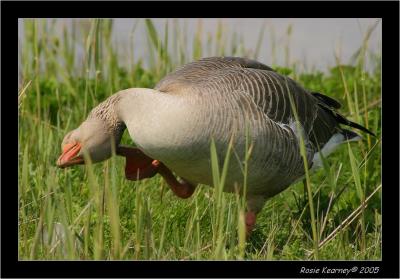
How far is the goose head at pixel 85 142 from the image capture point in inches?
202

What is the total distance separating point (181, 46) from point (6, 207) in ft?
9.83

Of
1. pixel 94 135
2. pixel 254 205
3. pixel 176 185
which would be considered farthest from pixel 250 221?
pixel 94 135

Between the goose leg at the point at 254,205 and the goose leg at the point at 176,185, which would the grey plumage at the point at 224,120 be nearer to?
the goose leg at the point at 254,205

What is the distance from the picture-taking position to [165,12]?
5.29 metres

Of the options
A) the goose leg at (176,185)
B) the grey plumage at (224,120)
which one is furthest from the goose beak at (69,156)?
the goose leg at (176,185)

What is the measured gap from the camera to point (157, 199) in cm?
608

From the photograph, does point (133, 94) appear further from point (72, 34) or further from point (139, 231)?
point (72, 34)

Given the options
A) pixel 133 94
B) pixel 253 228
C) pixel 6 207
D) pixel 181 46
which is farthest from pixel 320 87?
pixel 6 207

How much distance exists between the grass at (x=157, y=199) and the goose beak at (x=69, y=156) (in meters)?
0.15

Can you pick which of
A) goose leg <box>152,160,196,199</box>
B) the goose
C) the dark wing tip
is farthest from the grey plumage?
the dark wing tip

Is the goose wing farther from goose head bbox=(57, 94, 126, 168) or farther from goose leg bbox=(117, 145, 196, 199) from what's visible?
goose leg bbox=(117, 145, 196, 199)

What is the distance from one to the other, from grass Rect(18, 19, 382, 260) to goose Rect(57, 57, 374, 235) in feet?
0.56

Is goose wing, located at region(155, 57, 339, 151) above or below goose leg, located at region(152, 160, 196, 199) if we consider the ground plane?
above

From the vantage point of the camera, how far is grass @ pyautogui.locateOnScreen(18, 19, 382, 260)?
4367mm
